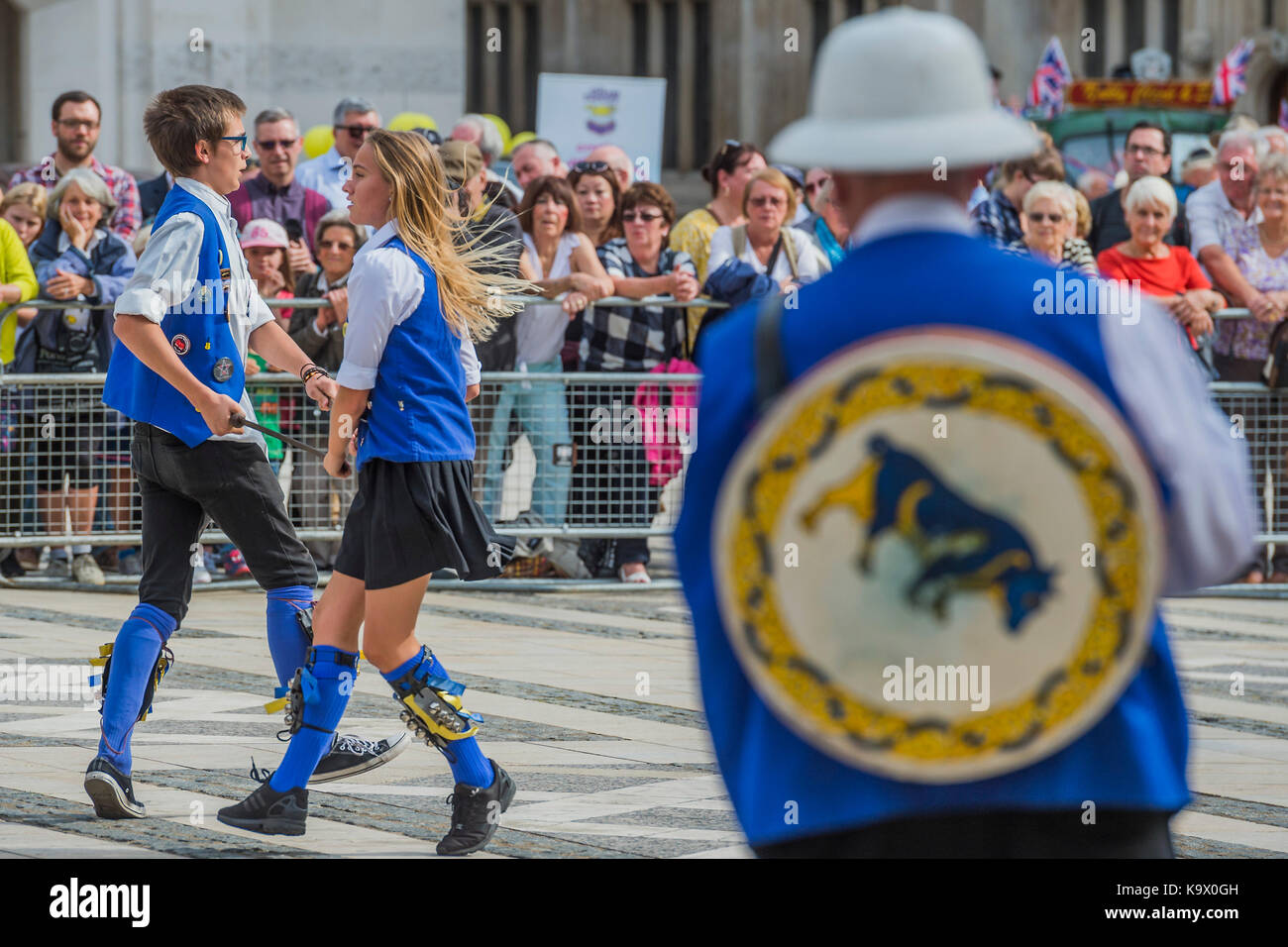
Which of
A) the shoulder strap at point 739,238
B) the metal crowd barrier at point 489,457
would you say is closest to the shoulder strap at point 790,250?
the shoulder strap at point 739,238

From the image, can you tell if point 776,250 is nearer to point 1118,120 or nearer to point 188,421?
point 188,421

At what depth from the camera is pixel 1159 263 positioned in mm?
10883

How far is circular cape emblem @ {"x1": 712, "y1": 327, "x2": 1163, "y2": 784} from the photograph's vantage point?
2.26 metres

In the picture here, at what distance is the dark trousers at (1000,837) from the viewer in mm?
2350

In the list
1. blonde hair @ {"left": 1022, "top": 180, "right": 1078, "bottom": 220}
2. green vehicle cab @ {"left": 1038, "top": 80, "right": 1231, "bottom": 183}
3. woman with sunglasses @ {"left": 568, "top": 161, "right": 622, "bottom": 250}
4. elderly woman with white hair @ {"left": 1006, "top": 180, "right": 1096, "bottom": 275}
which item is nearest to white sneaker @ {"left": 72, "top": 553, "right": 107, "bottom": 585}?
woman with sunglasses @ {"left": 568, "top": 161, "right": 622, "bottom": 250}

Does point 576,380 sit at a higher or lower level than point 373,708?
higher

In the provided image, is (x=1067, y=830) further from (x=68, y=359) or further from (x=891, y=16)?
(x=68, y=359)

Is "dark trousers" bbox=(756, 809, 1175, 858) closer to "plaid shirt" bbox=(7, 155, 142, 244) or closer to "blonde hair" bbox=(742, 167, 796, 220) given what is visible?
"blonde hair" bbox=(742, 167, 796, 220)

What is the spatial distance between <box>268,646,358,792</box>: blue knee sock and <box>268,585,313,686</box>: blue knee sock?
416 millimetres

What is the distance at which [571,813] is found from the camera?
5684 millimetres

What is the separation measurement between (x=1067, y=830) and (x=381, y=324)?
3033 millimetres

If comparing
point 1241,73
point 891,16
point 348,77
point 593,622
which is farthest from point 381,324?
point 1241,73

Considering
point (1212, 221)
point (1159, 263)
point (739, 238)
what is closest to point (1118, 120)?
point (1212, 221)

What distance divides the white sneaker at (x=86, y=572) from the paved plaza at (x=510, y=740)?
0.29 meters
